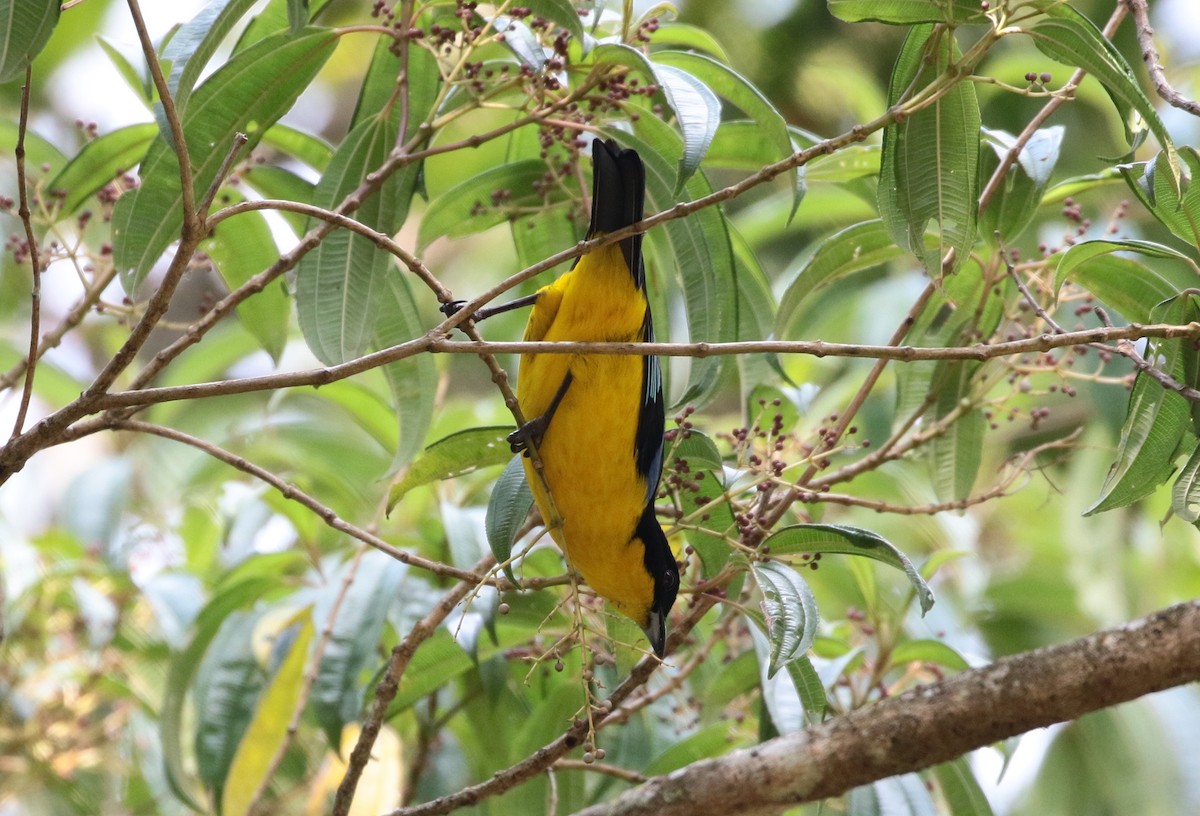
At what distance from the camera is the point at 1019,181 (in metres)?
2.54

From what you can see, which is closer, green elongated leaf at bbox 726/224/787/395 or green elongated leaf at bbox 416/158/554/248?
green elongated leaf at bbox 416/158/554/248

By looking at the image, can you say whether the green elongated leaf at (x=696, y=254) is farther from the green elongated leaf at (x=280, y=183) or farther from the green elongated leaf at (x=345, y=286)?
the green elongated leaf at (x=280, y=183)

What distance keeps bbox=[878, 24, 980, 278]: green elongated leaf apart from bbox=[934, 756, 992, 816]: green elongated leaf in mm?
1340

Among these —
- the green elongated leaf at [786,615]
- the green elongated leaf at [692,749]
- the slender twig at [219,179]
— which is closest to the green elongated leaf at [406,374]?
the slender twig at [219,179]

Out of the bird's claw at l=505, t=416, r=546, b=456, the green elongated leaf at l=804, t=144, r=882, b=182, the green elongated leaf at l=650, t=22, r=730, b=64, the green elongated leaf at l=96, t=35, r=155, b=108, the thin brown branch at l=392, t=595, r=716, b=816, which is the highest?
the green elongated leaf at l=96, t=35, r=155, b=108

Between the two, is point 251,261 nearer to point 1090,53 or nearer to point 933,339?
point 933,339

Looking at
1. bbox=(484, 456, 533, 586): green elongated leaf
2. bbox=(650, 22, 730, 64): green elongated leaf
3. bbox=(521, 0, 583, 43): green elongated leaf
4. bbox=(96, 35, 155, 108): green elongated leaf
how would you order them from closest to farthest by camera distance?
bbox=(521, 0, 583, 43): green elongated leaf < bbox=(484, 456, 533, 586): green elongated leaf < bbox=(96, 35, 155, 108): green elongated leaf < bbox=(650, 22, 730, 64): green elongated leaf

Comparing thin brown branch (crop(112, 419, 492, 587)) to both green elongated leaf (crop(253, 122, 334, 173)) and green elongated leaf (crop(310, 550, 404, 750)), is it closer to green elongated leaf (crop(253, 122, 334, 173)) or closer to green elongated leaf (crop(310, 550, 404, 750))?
green elongated leaf (crop(310, 550, 404, 750))

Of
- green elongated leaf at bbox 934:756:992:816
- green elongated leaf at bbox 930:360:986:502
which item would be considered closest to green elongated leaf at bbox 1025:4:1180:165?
green elongated leaf at bbox 930:360:986:502

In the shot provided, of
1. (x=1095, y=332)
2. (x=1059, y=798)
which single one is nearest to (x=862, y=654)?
(x=1095, y=332)

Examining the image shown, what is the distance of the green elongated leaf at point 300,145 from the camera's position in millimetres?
2826

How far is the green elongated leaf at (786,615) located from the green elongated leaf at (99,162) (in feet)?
5.62

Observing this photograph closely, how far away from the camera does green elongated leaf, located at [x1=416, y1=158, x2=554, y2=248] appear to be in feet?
8.79

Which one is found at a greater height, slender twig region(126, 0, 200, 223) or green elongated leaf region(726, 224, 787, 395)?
green elongated leaf region(726, 224, 787, 395)
